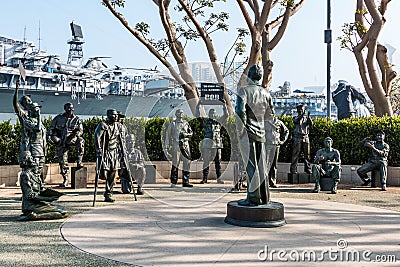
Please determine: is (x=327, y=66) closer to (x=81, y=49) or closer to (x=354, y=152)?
(x=354, y=152)

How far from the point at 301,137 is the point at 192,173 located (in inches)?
157

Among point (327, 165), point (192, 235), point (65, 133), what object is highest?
point (65, 133)

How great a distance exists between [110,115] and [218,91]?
348 cm

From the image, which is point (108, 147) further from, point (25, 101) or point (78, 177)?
point (78, 177)

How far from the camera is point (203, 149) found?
13.5 meters

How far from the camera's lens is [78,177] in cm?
1185

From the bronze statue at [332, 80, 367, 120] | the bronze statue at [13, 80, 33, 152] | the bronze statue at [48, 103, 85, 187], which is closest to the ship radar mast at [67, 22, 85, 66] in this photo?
the bronze statue at [332, 80, 367, 120]

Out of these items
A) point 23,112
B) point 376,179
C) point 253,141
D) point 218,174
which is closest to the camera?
point 253,141

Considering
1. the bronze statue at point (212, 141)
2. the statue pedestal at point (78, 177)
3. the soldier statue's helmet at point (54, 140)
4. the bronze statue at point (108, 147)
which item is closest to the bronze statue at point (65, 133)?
the soldier statue's helmet at point (54, 140)

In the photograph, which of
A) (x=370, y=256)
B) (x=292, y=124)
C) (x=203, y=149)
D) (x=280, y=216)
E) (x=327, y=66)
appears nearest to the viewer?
(x=370, y=256)

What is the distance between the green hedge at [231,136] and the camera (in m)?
12.9

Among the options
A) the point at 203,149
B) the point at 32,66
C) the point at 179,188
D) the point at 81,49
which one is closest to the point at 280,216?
the point at 179,188

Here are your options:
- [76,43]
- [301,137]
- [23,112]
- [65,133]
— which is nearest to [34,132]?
[23,112]

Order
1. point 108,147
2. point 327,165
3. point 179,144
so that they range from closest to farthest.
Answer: point 108,147 < point 327,165 < point 179,144
